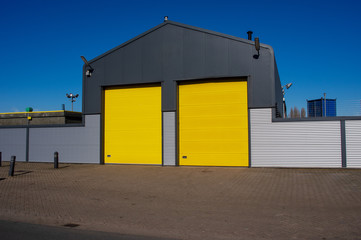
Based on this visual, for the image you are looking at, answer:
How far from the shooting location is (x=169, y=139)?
16.8 metres

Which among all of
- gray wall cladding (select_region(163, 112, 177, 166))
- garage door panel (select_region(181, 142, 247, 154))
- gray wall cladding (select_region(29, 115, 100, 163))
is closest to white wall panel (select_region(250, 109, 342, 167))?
garage door panel (select_region(181, 142, 247, 154))

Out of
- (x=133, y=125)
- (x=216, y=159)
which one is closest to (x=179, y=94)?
(x=133, y=125)

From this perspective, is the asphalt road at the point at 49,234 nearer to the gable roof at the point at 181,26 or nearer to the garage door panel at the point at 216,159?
the garage door panel at the point at 216,159

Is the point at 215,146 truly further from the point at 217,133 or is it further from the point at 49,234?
the point at 49,234

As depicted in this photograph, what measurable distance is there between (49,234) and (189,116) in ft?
38.9

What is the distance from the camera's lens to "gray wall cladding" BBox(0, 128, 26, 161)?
20.2m

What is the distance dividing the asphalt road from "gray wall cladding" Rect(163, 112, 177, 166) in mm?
10773

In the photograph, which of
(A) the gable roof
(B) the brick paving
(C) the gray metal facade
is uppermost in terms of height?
(A) the gable roof

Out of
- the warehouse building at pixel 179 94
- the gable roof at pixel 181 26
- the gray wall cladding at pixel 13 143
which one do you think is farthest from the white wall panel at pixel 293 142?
the gray wall cladding at pixel 13 143

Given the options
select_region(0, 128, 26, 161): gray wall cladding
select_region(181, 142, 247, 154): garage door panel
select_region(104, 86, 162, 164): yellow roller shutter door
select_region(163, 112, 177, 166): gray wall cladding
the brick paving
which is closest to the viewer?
the brick paving

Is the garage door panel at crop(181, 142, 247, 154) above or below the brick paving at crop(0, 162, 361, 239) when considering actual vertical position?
above

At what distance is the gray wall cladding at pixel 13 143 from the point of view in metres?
20.2

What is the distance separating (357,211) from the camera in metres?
7.12

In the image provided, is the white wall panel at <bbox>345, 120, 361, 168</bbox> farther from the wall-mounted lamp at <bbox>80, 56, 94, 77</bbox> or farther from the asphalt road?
the wall-mounted lamp at <bbox>80, 56, 94, 77</bbox>
